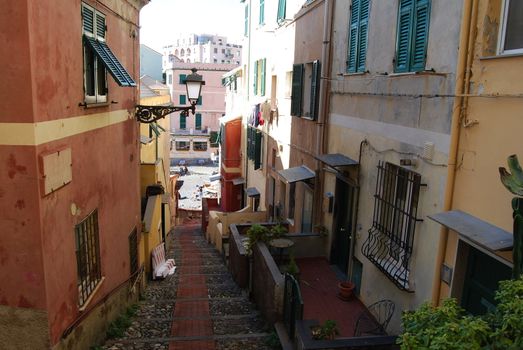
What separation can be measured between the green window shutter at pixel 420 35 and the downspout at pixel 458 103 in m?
0.96

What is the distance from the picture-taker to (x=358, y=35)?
906 cm

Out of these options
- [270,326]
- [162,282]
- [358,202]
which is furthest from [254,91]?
[270,326]

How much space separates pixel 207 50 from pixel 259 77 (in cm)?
9551

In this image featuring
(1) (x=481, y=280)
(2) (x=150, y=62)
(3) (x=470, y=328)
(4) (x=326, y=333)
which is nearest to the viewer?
(3) (x=470, y=328)

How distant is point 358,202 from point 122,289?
515 centimetres

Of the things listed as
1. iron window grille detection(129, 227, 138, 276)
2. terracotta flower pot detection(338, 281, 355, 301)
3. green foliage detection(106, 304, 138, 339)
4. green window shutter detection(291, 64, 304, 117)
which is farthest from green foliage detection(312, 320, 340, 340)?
green window shutter detection(291, 64, 304, 117)

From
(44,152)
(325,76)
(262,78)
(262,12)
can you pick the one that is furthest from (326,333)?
(262,12)

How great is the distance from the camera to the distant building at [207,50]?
110875mm

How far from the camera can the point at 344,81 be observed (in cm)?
981

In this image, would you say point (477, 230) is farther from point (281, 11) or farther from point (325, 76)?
point (281, 11)

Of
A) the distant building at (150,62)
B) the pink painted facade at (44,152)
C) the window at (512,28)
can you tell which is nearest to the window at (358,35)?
the window at (512,28)

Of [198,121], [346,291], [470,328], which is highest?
[470,328]

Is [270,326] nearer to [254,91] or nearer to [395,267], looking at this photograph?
[395,267]

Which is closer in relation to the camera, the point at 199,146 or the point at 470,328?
the point at 470,328
